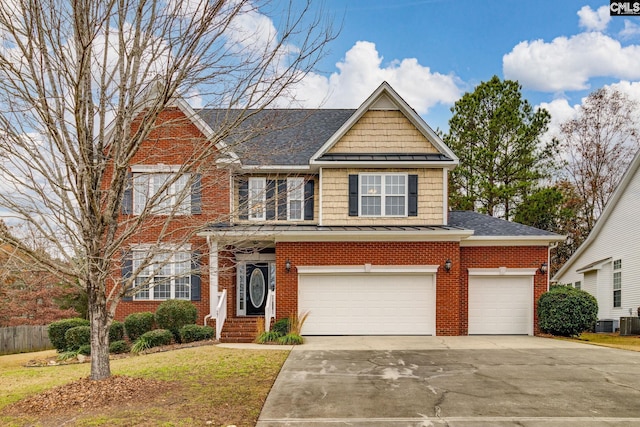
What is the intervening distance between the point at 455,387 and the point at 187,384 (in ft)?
15.9

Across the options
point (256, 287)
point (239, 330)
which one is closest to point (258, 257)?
point (256, 287)

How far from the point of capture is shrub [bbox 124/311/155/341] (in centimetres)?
1501

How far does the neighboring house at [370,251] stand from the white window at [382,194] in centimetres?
4

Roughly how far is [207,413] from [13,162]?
491cm

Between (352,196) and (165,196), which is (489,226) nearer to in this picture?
(352,196)

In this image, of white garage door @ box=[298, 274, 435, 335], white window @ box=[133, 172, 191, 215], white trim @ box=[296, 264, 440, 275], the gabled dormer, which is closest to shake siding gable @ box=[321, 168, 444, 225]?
the gabled dormer

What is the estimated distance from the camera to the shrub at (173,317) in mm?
15031

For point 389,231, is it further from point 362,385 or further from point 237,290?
point 362,385

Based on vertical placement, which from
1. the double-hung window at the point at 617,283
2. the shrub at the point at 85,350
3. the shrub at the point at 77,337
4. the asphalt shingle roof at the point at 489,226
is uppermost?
the asphalt shingle roof at the point at 489,226

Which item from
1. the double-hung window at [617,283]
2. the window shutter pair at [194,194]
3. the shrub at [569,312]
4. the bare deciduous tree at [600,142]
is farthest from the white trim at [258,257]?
the bare deciduous tree at [600,142]

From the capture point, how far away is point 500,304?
16.6 meters

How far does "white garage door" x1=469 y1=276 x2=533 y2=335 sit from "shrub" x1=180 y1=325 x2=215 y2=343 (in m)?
8.96

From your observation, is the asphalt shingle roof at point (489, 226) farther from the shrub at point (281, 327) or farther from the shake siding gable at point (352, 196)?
the shrub at point (281, 327)

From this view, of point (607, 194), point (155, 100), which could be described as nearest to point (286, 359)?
point (155, 100)
